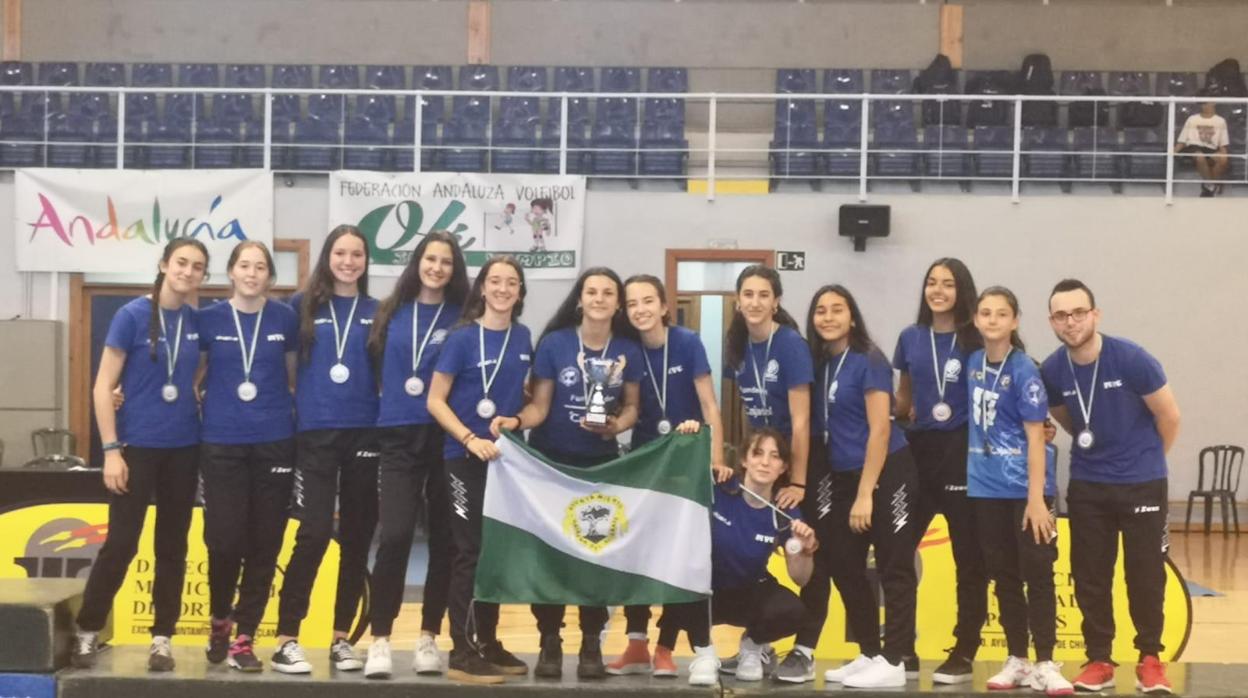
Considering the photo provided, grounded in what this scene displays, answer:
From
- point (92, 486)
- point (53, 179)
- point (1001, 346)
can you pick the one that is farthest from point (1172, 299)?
point (53, 179)

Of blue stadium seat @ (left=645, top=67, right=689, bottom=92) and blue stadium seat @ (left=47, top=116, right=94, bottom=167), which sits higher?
blue stadium seat @ (left=645, top=67, right=689, bottom=92)

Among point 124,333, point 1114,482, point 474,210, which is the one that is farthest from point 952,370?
point 474,210

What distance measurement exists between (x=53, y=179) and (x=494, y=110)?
15.9 feet

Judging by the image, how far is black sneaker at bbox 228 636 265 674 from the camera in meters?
5.50

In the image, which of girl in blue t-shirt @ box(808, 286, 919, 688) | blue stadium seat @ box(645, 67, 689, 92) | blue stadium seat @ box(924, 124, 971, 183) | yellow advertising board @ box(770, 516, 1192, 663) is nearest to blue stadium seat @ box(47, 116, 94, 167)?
blue stadium seat @ box(645, 67, 689, 92)

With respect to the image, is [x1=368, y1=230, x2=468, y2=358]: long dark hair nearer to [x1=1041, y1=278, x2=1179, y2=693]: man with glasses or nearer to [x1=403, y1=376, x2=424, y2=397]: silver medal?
[x1=403, y1=376, x2=424, y2=397]: silver medal

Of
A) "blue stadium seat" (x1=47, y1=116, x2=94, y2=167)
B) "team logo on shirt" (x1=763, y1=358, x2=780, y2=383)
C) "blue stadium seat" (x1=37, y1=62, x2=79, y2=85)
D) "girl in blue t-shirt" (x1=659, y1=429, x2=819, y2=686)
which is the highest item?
"blue stadium seat" (x1=37, y1=62, x2=79, y2=85)

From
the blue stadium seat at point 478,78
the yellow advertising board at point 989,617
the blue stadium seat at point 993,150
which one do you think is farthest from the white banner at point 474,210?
the yellow advertising board at point 989,617

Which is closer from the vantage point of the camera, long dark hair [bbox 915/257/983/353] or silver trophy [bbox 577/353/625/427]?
silver trophy [bbox 577/353/625/427]

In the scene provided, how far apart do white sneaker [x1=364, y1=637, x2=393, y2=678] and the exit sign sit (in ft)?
30.6

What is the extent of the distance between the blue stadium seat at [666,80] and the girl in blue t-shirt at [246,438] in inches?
484

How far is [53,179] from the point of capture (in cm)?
1422

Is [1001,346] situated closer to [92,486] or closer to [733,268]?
[92,486]

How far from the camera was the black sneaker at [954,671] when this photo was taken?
18.4 feet
